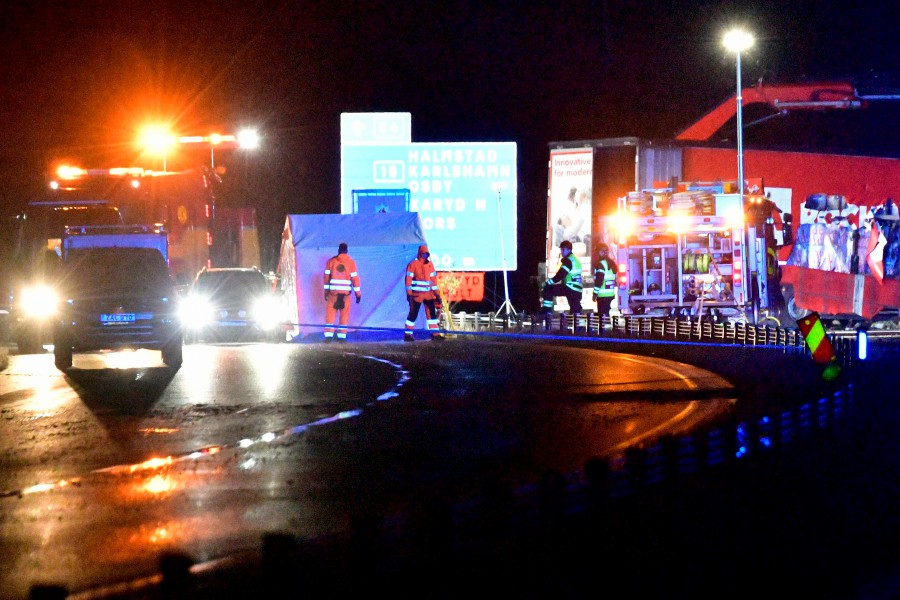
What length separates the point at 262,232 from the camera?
161 feet

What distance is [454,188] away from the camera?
111 feet

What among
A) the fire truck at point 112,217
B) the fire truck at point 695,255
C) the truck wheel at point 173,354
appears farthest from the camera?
the fire truck at point 695,255

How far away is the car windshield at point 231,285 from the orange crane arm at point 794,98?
742 inches

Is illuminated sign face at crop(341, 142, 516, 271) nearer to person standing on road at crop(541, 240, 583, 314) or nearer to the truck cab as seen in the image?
person standing on road at crop(541, 240, 583, 314)

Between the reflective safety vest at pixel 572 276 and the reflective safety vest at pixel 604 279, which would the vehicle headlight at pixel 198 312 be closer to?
the reflective safety vest at pixel 572 276

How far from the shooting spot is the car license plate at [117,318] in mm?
16062

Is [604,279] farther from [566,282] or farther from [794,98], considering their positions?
[794,98]

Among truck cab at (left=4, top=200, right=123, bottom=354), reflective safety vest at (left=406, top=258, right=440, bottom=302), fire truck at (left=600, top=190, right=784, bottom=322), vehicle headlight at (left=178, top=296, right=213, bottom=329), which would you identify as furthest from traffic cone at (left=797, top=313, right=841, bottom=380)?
vehicle headlight at (left=178, top=296, right=213, bottom=329)

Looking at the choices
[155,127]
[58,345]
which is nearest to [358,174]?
[155,127]

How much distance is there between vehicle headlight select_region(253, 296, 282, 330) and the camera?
24016mm

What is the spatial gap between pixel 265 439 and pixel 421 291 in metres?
13.1

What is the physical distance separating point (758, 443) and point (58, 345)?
429 inches

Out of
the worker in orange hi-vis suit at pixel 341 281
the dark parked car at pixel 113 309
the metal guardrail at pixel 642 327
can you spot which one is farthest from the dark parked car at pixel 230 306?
the dark parked car at pixel 113 309

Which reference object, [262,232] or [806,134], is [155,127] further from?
[806,134]
